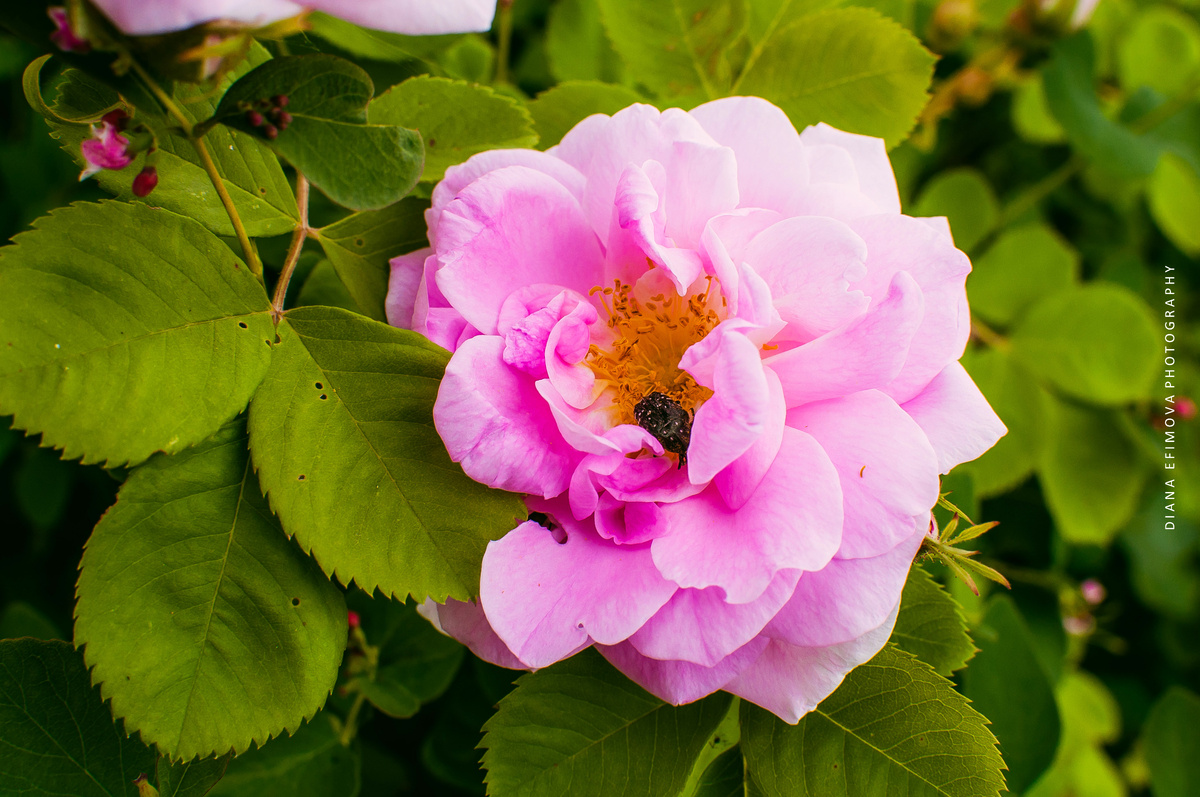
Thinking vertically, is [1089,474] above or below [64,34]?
below

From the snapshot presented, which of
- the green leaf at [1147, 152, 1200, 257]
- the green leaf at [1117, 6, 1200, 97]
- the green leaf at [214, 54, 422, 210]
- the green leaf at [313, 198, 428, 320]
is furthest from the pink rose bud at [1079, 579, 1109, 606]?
the green leaf at [214, 54, 422, 210]

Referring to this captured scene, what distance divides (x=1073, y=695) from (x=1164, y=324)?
2.90 feet

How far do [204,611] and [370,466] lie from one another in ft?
0.57

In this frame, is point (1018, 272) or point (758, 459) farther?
point (1018, 272)

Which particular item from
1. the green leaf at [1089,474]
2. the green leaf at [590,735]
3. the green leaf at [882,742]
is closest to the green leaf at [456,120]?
the green leaf at [590,735]

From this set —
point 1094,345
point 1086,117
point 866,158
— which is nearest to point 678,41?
point 866,158

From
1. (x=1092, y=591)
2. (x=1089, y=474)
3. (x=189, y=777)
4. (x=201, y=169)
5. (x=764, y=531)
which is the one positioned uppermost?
(x=201, y=169)

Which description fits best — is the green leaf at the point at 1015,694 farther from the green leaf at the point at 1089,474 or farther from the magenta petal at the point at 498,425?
the magenta petal at the point at 498,425

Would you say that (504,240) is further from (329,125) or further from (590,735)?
(590,735)

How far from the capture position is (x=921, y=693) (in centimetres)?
71

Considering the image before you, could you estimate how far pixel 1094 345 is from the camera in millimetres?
1470

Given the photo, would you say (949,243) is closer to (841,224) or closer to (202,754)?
(841,224)

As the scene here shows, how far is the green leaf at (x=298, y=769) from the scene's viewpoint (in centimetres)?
94

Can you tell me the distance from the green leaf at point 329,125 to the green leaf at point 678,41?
1.63ft
